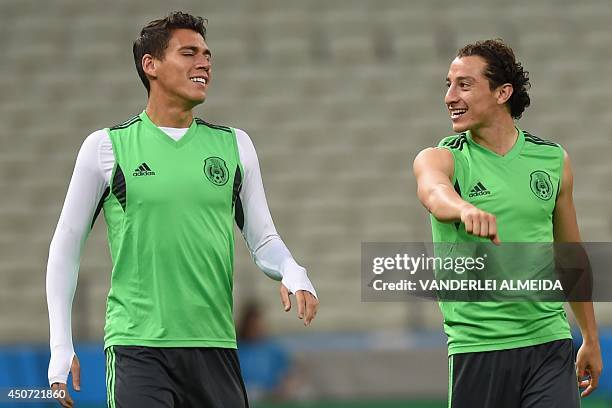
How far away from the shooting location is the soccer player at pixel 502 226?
4926 mm

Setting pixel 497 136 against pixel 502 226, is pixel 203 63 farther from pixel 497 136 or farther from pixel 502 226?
pixel 502 226

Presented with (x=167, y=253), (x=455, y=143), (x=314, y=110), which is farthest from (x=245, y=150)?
(x=314, y=110)

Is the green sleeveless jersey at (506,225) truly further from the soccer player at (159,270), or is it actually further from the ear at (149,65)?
the ear at (149,65)

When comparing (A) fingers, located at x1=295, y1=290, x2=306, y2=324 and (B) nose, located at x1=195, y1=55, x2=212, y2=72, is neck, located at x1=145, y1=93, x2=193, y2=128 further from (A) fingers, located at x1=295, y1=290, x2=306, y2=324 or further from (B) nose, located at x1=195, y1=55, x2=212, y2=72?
(A) fingers, located at x1=295, y1=290, x2=306, y2=324

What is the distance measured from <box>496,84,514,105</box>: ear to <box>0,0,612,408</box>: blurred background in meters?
6.29

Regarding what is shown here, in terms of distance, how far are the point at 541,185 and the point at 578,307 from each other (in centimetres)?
55

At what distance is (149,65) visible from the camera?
16.8 feet

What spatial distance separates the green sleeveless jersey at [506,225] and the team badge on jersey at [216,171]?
0.84 m

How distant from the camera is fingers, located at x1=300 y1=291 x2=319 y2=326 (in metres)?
4.56

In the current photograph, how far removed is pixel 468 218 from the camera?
424 cm

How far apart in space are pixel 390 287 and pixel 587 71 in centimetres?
977

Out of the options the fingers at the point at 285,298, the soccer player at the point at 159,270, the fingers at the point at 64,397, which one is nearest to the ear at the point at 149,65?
the soccer player at the point at 159,270

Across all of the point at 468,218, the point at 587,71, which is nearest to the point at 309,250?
the point at 587,71

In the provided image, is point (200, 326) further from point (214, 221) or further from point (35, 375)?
point (35, 375)
